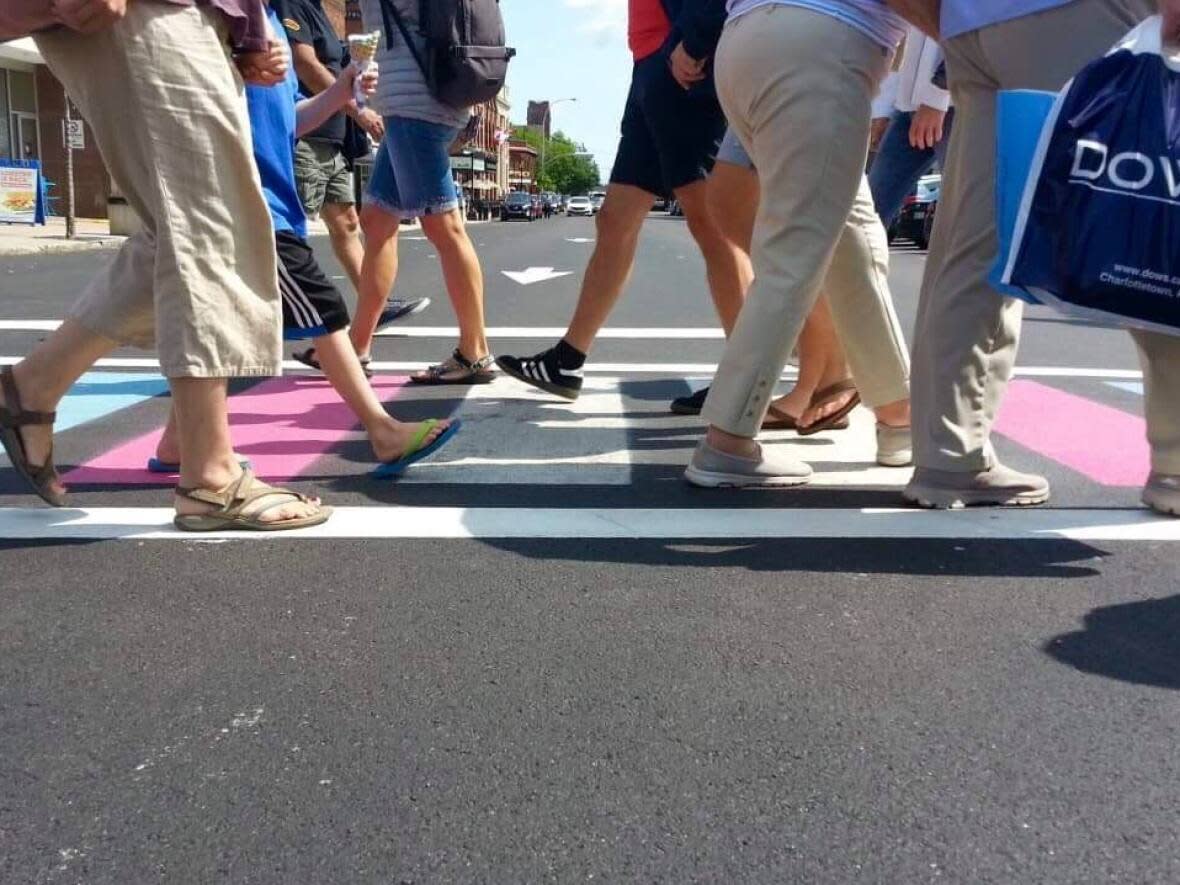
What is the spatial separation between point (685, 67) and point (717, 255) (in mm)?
767

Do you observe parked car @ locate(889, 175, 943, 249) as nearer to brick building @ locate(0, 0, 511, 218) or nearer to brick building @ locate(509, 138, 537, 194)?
brick building @ locate(0, 0, 511, 218)

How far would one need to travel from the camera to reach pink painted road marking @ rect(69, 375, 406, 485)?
3436 millimetres

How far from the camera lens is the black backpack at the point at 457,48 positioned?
4.53 meters

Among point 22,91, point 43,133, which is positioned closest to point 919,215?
point 22,91

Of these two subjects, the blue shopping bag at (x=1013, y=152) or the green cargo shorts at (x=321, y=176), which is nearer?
the blue shopping bag at (x=1013, y=152)

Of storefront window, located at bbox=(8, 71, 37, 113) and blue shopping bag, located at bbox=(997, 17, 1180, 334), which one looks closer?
blue shopping bag, located at bbox=(997, 17, 1180, 334)

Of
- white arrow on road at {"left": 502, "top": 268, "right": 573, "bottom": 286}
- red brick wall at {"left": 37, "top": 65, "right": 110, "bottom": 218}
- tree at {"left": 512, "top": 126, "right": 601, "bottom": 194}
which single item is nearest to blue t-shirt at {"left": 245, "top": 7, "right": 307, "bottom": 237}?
white arrow on road at {"left": 502, "top": 268, "right": 573, "bottom": 286}

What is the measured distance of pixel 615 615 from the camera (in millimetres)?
2246

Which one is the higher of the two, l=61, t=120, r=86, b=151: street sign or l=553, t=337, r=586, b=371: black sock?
l=61, t=120, r=86, b=151: street sign

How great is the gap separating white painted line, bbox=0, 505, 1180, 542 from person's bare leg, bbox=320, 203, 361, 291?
9.94 feet

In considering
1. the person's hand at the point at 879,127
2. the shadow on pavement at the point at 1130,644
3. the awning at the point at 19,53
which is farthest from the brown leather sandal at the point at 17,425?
the awning at the point at 19,53

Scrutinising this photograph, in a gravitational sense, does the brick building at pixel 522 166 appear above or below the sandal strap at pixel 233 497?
above

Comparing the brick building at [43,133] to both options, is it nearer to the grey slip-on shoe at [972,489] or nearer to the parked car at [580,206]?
the grey slip-on shoe at [972,489]

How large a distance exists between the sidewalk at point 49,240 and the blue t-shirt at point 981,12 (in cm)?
1643
